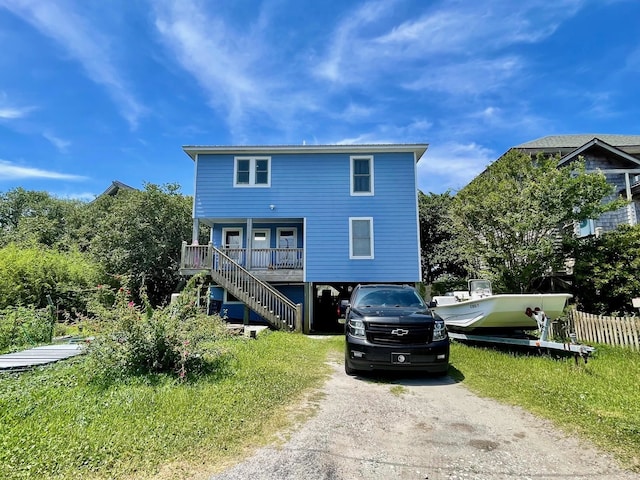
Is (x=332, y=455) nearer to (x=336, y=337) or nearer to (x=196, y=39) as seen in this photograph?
(x=336, y=337)

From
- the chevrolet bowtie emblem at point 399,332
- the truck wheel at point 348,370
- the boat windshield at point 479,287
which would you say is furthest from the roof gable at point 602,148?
the truck wheel at point 348,370

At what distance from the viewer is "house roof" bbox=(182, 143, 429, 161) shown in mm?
15328

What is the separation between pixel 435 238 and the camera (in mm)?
20578

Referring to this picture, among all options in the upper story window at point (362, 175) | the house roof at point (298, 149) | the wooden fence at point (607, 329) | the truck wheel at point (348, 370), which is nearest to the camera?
the truck wheel at point (348, 370)

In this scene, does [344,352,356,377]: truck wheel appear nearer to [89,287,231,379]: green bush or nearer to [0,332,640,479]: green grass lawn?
[0,332,640,479]: green grass lawn

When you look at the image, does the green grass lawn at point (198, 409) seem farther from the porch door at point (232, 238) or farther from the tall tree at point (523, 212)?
the porch door at point (232, 238)

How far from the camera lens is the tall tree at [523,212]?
1195cm

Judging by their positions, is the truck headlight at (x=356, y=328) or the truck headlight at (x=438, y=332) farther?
the truck headlight at (x=356, y=328)

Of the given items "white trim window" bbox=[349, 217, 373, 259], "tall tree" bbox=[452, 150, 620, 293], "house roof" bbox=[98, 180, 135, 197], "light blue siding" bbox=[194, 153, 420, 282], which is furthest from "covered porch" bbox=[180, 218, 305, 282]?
"house roof" bbox=[98, 180, 135, 197]

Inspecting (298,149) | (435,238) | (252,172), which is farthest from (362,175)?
(435,238)

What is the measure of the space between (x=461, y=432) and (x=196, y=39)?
10.7 m

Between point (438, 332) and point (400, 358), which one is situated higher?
point (438, 332)

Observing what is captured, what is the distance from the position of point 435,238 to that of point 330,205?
8278mm

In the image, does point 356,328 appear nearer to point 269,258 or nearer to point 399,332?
point 399,332
